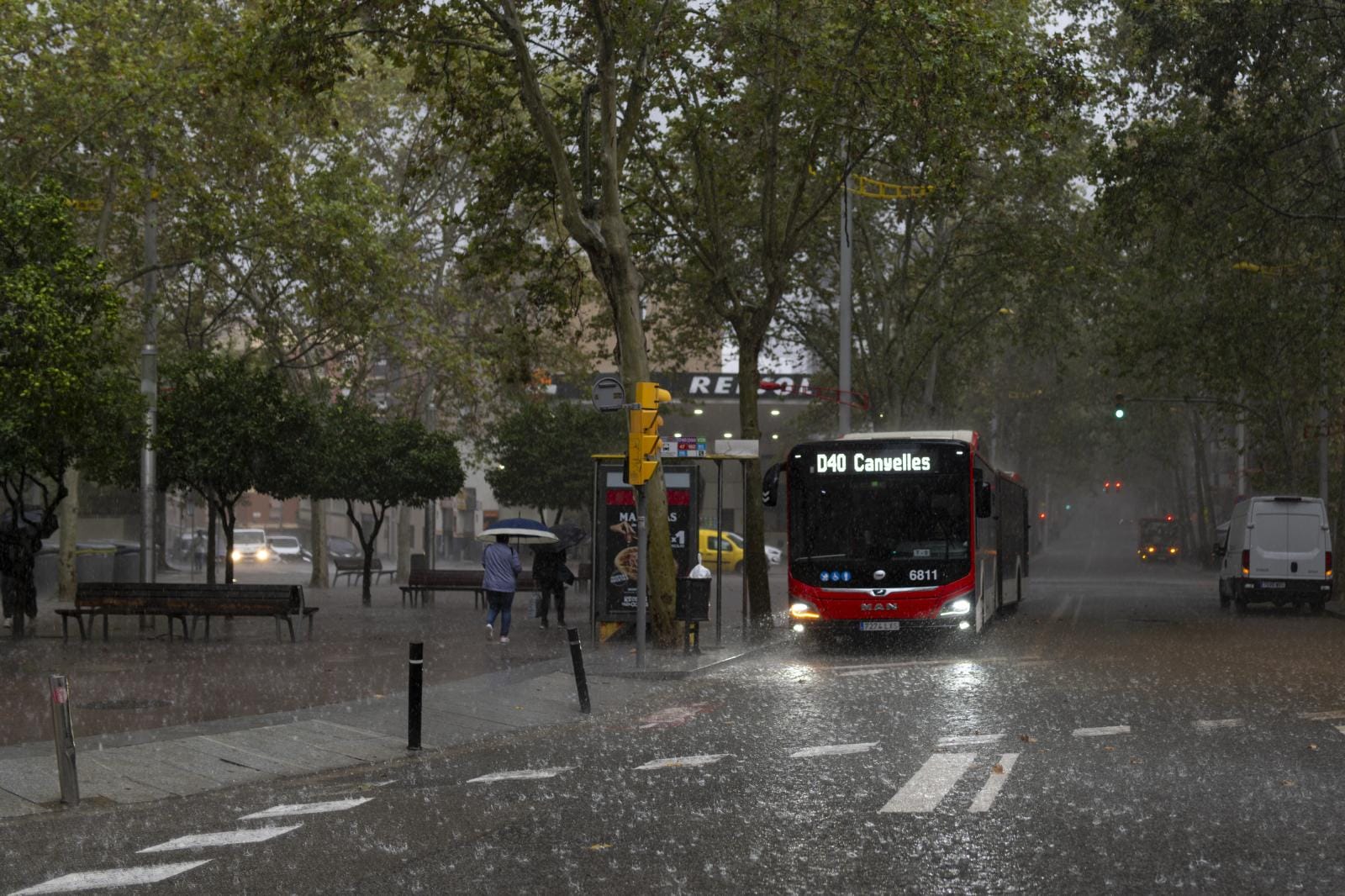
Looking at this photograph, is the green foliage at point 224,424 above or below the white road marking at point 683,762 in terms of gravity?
above

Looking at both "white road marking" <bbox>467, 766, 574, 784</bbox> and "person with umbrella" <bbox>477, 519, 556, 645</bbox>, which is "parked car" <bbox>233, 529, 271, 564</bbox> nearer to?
"person with umbrella" <bbox>477, 519, 556, 645</bbox>

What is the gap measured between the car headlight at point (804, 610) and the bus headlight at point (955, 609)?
1698 mm

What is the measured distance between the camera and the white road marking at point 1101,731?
12.4m

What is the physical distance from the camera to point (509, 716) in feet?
47.8

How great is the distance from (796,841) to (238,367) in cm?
2281

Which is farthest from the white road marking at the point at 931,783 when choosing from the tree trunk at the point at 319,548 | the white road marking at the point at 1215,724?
the tree trunk at the point at 319,548

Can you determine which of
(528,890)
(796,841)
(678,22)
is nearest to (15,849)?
(528,890)

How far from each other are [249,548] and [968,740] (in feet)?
188

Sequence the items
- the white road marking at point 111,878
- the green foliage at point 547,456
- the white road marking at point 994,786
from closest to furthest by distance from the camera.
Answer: the white road marking at point 111,878, the white road marking at point 994,786, the green foliage at point 547,456

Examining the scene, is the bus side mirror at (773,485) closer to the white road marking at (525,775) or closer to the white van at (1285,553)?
the white road marking at (525,775)

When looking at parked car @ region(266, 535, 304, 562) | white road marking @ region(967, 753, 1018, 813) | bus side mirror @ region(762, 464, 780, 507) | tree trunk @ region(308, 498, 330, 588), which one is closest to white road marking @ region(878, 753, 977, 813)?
white road marking @ region(967, 753, 1018, 813)

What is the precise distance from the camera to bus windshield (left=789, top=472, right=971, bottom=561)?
22438mm

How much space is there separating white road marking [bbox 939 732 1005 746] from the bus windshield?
32.5ft

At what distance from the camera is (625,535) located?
2361 cm
